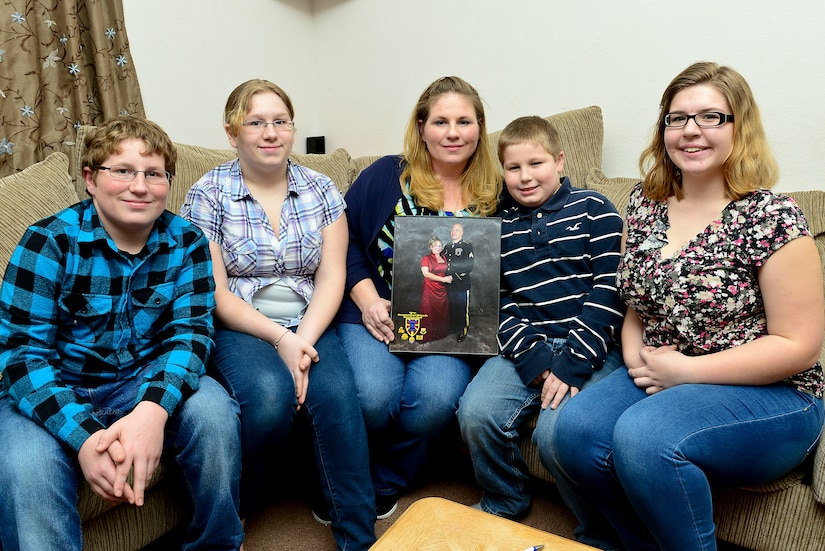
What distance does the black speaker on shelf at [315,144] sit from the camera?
3.06m

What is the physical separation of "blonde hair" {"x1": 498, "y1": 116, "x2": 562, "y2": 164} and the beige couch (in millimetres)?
445

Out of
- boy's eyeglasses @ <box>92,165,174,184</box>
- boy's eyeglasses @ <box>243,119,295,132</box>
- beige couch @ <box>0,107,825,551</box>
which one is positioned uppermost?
boy's eyeglasses @ <box>243,119,295,132</box>

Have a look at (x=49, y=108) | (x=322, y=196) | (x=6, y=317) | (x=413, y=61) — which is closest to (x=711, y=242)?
(x=322, y=196)

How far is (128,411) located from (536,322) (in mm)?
941

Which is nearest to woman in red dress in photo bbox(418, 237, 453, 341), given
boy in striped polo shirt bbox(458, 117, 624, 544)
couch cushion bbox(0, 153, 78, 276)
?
boy in striped polo shirt bbox(458, 117, 624, 544)

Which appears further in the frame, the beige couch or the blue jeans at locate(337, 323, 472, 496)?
the blue jeans at locate(337, 323, 472, 496)

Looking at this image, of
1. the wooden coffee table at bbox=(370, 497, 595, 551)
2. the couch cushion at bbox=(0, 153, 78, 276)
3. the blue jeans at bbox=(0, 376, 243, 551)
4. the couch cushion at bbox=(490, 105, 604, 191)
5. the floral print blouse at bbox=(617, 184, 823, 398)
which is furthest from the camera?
the couch cushion at bbox=(490, 105, 604, 191)

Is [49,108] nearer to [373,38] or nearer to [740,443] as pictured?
[373,38]

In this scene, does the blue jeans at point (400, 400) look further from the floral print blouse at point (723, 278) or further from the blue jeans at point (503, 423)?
the floral print blouse at point (723, 278)

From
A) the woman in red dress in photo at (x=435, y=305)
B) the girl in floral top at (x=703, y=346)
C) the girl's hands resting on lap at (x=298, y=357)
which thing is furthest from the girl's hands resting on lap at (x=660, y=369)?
the girl's hands resting on lap at (x=298, y=357)

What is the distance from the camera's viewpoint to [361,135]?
2936mm

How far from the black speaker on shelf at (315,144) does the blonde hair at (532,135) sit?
63.9 inches

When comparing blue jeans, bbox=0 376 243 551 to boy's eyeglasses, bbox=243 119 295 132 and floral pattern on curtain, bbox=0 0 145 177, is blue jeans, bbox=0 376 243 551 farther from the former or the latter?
floral pattern on curtain, bbox=0 0 145 177

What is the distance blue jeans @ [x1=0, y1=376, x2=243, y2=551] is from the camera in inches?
42.4
